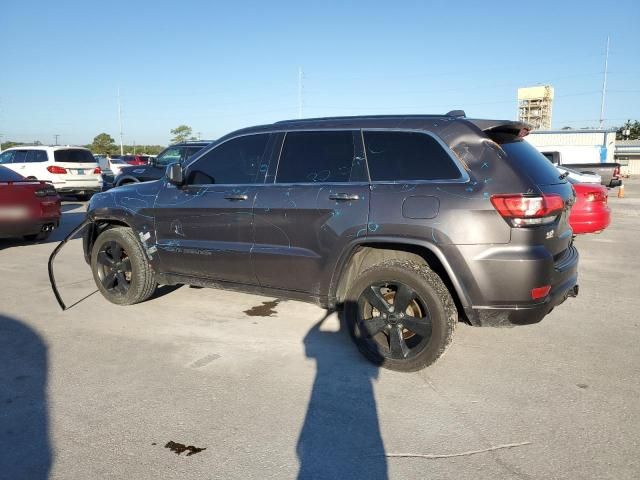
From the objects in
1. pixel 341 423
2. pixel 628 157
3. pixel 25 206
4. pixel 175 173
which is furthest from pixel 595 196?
pixel 628 157

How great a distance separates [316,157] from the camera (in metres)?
4.04

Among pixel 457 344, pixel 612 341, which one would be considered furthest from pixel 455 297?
pixel 612 341

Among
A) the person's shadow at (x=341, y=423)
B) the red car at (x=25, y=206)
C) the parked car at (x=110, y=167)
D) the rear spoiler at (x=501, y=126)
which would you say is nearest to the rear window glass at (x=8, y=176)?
the red car at (x=25, y=206)

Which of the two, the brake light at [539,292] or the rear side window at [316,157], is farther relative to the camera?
the rear side window at [316,157]

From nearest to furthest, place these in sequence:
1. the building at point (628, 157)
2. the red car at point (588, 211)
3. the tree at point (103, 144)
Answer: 1. the red car at point (588, 211)
2. the building at point (628, 157)
3. the tree at point (103, 144)

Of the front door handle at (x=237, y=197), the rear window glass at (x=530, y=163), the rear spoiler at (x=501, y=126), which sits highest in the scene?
the rear spoiler at (x=501, y=126)

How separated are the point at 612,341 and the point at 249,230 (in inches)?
131

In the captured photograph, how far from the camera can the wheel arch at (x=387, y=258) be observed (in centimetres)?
335

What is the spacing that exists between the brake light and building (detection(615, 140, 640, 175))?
57.4 meters

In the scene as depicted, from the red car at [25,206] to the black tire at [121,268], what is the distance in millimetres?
3441

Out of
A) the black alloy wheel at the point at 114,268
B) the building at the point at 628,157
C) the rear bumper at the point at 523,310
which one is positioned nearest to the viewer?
the rear bumper at the point at 523,310

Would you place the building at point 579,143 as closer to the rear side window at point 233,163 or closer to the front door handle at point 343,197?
the rear side window at point 233,163

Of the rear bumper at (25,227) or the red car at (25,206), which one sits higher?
the red car at (25,206)

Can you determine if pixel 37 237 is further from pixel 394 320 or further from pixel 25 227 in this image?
pixel 394 320
